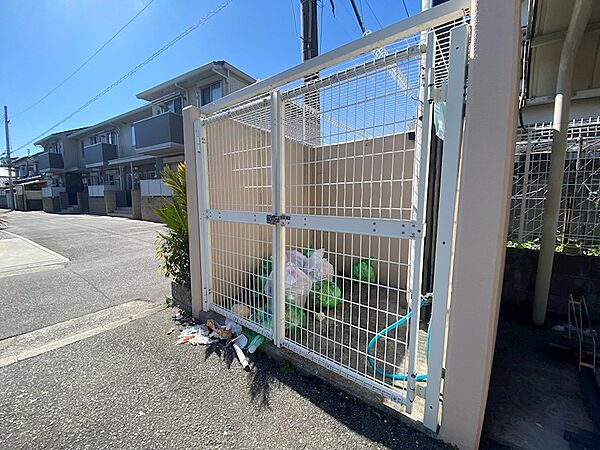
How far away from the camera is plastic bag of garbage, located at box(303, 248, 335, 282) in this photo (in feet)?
9.23

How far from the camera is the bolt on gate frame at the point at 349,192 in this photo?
1.42 metres

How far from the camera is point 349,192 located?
12.7 feet

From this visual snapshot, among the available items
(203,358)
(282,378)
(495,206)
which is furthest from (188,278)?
(495,206)

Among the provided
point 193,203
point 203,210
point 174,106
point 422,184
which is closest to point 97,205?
point 174,106

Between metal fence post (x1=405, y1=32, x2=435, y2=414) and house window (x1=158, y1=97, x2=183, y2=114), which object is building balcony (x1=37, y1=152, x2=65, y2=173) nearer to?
house window (x1=158, y1=97, x2=183, y2=114)

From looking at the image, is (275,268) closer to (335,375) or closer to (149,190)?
(335,375)

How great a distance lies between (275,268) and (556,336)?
288 centimetres

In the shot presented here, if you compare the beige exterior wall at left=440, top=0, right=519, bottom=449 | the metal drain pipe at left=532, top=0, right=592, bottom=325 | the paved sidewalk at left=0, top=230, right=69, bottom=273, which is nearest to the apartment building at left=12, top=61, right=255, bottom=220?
the paved sidewalk at left=0, top=230, right=69, bottom=273

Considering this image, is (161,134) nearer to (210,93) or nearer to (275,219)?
(210,93)

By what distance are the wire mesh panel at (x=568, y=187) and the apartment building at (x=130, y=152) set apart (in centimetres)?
1069

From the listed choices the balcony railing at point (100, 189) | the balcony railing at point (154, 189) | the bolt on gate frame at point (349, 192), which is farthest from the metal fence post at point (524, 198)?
the balcony railing at point (100, 189)

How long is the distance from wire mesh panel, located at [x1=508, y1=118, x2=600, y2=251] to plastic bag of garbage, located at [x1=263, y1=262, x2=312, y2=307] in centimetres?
293

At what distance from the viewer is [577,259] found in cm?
294

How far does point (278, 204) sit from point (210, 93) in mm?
11600
